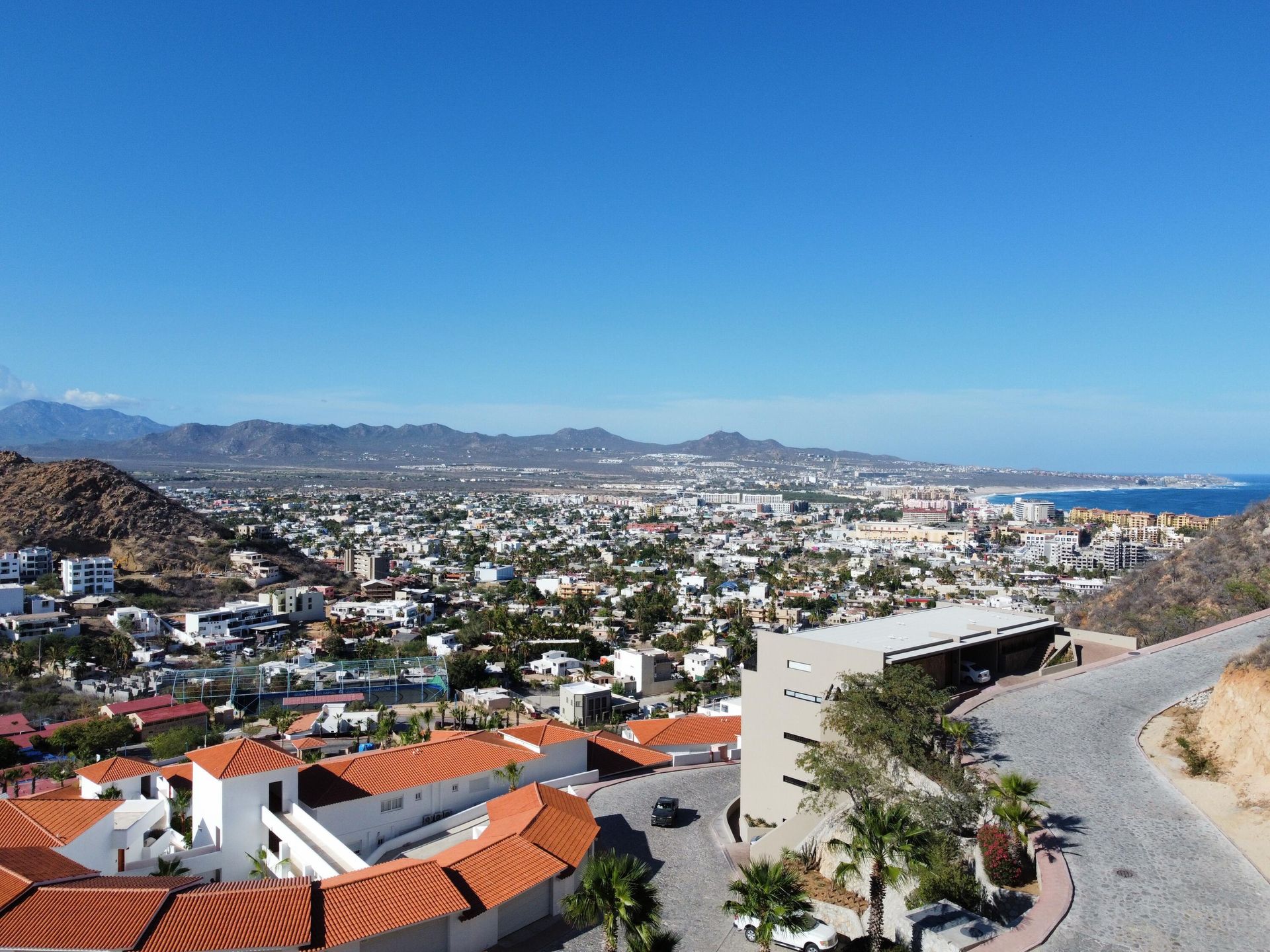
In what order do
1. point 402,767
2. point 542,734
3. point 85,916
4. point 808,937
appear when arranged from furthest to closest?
point 542,734, point 402,767, point 808,937, point 85,916

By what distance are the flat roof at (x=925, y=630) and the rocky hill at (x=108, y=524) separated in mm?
42903

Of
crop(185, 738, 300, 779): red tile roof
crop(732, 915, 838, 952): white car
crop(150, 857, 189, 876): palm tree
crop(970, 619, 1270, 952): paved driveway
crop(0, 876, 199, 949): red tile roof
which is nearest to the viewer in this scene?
crop(970, 619, 1270, 952): paved driveway

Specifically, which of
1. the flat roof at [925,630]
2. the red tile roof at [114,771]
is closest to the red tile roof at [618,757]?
the flat roof at [925,630]

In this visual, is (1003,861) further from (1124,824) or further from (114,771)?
(114,771)

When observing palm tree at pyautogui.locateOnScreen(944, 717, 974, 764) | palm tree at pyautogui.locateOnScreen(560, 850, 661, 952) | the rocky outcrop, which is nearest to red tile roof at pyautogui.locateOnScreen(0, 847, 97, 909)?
palm tree at pyautogui.locateOnScreen(560, 850, 661, 952)

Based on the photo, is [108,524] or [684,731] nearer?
[684,731]

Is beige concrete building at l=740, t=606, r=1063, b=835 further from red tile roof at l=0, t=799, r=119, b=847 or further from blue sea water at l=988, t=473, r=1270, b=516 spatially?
blue sea water at l=988, t=473, r=1270, b=516

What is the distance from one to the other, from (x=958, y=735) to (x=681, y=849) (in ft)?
13.4

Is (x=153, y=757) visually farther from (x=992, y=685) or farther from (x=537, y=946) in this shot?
(x=992, y=685)

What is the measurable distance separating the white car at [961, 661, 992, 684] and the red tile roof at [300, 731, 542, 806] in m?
7.20

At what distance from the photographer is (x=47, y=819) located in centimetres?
1132

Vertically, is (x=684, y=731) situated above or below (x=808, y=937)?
below

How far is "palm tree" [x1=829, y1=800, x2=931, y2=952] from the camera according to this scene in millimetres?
7625

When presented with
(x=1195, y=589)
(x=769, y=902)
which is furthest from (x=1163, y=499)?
(x=769, y=902)
